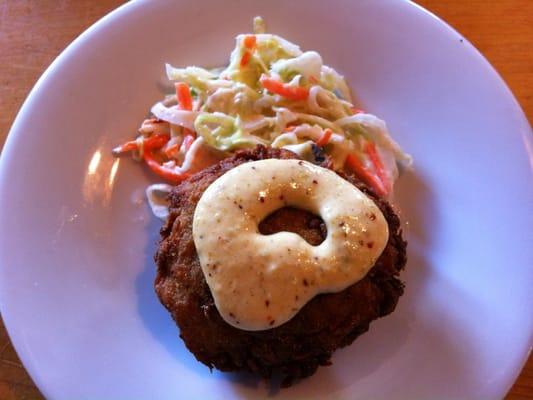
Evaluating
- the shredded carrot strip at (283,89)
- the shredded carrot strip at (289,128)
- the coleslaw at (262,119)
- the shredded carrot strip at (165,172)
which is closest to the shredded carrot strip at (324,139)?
the coleslaw at (262,119)

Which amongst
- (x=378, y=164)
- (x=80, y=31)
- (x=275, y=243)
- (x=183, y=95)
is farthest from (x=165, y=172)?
(x=80, y=31)

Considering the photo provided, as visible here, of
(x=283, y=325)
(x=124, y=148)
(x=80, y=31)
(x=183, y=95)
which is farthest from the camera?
(x=80, y=31)

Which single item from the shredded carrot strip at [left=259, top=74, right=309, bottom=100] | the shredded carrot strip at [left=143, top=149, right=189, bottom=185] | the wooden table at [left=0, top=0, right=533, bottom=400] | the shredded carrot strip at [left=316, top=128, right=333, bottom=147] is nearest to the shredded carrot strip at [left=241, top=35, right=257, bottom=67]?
the shredded carrot strip at [left=259, top=74, right=309, bottom=100]

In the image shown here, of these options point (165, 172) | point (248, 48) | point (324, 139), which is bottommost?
point (165, 172)

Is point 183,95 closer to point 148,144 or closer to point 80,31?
point 148,144

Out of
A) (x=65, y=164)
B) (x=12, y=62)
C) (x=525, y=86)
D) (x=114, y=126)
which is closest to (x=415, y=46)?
(x=525, y=86)

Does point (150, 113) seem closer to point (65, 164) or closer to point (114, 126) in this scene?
point (114, 126)

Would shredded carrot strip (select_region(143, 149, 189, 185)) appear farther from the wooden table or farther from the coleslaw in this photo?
the wooden table
